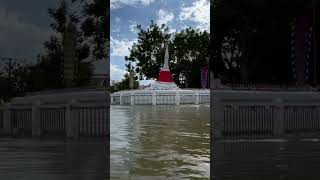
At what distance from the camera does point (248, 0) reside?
647cm

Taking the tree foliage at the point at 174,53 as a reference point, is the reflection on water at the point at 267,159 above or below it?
below

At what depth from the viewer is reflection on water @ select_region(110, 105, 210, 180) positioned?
500cm

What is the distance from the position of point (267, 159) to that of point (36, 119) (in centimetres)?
271

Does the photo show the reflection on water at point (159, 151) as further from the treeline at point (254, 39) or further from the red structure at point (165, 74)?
the red structure at point (165, 74)

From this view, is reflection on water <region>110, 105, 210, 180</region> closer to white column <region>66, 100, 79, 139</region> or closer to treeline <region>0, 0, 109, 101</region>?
white column <region>66, 100, 79, 139</region>

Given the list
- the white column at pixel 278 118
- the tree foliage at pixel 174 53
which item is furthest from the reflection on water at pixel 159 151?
the tree foliage at pixel 174 53

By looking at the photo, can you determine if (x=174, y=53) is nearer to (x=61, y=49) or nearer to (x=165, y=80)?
(x=165, y=80)

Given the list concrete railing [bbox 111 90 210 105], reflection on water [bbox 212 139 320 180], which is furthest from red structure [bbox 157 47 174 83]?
reflection on water [bbox 212 139 320 180]

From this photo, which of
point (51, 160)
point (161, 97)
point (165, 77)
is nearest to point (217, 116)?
point (51, 160)

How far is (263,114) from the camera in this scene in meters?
7.46

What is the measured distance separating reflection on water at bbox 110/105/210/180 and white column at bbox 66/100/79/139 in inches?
19.9

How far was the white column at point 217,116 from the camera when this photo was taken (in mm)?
7285

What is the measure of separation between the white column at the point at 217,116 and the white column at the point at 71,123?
2038 mm

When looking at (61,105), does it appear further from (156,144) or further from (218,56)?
(218,56)
